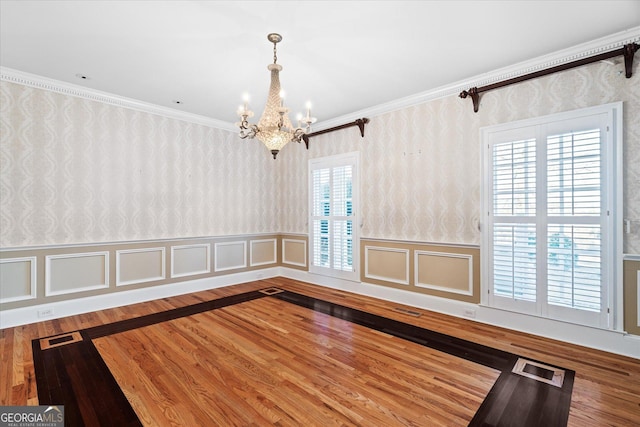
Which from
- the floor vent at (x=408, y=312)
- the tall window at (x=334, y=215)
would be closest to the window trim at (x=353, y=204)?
the tall window at (x=334, y=215)

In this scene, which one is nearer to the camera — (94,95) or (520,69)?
(520,69)

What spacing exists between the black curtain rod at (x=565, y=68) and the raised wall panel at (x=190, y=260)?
4.75m

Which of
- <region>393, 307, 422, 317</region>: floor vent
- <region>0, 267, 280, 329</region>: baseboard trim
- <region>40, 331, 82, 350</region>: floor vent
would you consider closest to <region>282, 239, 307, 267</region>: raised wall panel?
<region>0, 267, 280, 329</region>: baseboard trim

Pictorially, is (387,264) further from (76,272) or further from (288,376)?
(76,272)

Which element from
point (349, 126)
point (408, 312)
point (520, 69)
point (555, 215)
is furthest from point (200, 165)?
point (555, 215)

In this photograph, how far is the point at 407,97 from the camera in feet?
14.4

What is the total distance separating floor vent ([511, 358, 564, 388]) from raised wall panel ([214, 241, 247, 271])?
4613 mm

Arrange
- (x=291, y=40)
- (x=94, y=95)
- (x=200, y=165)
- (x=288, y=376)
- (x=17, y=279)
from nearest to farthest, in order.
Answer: (x=288, y=376) < (x=291, y=40) < (x=17, y=279) < (x=94, y=95) < (x=200, y=165)

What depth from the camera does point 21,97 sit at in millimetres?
3688

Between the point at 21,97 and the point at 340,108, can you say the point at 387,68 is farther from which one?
the point at 21,97

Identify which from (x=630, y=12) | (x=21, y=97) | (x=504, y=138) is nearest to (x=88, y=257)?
(x=21, y=97)

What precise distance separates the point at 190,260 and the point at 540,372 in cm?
494

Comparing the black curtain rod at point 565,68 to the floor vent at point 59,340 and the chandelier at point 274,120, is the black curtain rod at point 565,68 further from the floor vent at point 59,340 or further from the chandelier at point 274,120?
the floor vent at point 59,340

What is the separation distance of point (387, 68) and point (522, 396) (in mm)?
3442
